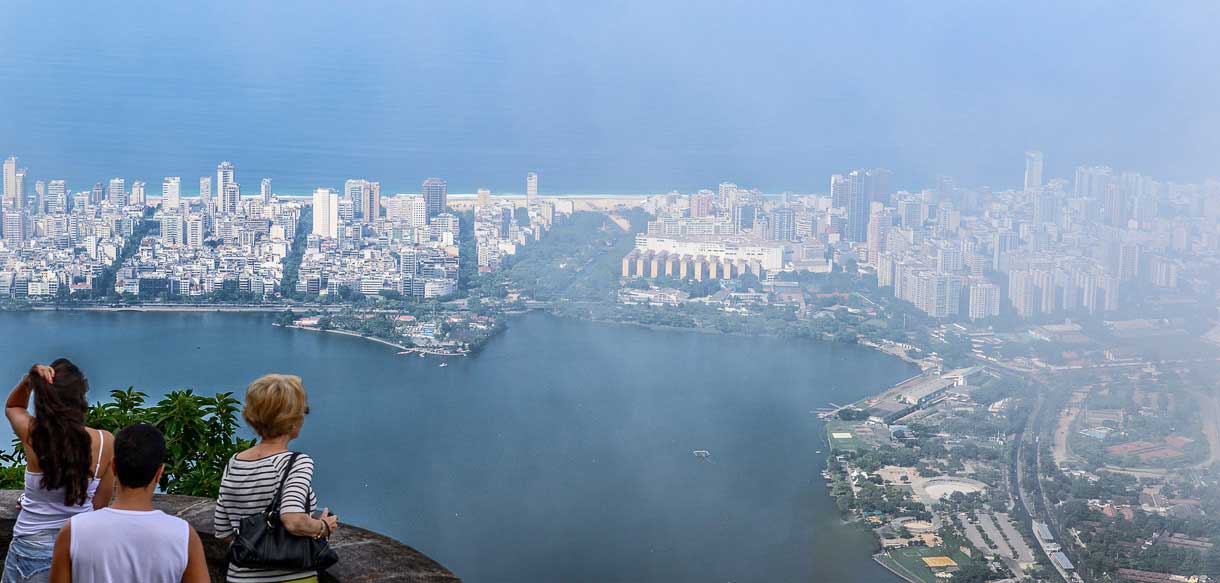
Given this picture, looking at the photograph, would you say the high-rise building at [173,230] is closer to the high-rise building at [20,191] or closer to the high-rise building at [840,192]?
the high-rise building at [20,191]

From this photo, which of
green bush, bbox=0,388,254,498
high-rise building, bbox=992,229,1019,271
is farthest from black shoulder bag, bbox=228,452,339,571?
high-rise building, bbox=992,229,1019,271

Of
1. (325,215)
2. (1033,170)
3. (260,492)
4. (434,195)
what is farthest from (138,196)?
(260,492)

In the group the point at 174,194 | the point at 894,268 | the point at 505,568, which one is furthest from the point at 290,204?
the point at 505,568

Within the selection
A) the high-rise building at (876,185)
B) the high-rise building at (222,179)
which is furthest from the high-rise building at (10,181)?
the high-rise building at (876,185)

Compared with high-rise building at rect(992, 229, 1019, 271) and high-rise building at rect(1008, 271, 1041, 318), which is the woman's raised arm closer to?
high-rise building at rect(1008, 271, 1041, 318)

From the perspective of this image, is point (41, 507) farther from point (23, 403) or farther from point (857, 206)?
point (857, 206)
